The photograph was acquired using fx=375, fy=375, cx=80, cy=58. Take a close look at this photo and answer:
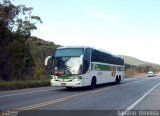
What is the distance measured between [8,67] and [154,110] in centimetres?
2708

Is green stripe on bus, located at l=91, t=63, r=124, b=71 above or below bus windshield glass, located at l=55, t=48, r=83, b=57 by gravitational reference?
below

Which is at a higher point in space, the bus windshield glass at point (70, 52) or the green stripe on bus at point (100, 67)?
the bus windshield glass at point (70, 52)

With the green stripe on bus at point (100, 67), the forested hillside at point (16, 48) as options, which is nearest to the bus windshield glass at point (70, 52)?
the green stripe on bus at point (100, 67)

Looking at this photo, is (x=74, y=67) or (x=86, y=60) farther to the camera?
(x=86, y=60)

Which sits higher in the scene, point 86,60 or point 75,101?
point 86,60

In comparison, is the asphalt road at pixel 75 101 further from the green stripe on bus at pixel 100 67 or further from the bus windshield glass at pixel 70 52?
the green stripe on bus at pixel 100 67

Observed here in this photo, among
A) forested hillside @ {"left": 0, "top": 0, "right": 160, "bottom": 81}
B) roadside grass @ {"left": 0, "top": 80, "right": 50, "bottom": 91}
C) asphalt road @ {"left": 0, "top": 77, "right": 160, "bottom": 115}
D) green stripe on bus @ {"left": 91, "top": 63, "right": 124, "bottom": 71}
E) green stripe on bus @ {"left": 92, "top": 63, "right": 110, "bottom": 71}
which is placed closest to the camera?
asphalt road @ {"left": 0, "top": 77, "right": 160, "bottom": 115}

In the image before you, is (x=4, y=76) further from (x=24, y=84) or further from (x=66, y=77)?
(x=66, y=77)

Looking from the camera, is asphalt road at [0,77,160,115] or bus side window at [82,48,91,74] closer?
asphalt road at [0,77,160,115]

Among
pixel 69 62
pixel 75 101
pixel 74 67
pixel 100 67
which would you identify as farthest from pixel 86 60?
pixel 75 101

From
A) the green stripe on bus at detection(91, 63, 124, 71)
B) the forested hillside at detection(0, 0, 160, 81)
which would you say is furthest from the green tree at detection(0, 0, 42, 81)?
the green stripe on bus at detection(91, 63, 124, 71)

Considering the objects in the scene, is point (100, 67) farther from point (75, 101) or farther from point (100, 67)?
point (75, 101)

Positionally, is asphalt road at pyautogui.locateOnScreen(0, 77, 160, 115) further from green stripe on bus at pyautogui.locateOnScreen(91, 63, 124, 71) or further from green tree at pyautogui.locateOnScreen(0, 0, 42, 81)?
green tree at pyautogui.locateOnScreen(0, 0, 42, 81)

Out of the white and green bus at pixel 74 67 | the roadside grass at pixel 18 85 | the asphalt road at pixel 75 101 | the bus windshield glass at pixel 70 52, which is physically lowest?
the asphalt road at pixel 75 101
